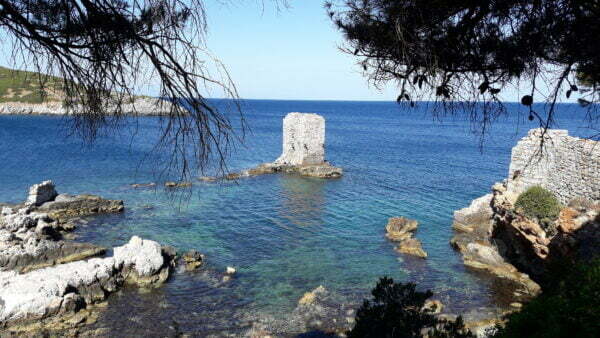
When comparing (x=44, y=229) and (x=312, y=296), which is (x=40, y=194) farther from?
(x=312, y=296)

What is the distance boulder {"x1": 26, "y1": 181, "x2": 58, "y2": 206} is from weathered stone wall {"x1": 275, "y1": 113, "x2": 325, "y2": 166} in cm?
2058

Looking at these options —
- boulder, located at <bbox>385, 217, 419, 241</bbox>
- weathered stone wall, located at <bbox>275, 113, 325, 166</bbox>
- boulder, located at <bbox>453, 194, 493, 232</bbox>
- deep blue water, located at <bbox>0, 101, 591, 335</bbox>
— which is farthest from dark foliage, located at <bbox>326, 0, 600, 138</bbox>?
weathered stone wall, located at <bbox>275, 113, 325, 166</bbox>

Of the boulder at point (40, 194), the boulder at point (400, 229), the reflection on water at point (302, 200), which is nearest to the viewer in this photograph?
the boulder at point (400, 229)

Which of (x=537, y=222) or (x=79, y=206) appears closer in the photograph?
(x=537, y=222)

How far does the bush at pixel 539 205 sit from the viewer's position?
647 inches

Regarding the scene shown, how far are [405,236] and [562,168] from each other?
8217mm

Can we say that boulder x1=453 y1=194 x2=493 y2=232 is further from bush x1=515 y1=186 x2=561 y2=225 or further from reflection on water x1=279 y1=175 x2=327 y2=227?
reflection on water x1=279 y1=175 x2=327 y2=227

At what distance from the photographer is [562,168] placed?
55.3ft

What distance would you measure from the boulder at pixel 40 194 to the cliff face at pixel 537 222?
79.7ft

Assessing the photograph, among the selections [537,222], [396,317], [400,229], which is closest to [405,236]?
[400,229]

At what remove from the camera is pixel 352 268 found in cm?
1895

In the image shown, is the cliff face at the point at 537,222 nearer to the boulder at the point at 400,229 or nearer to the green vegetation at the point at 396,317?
the boulder at the point at 400,229

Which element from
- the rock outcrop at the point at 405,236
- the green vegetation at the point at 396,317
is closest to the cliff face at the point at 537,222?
the rock outcrop at the point at 405,236

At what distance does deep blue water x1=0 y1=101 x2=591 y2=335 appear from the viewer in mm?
15562
